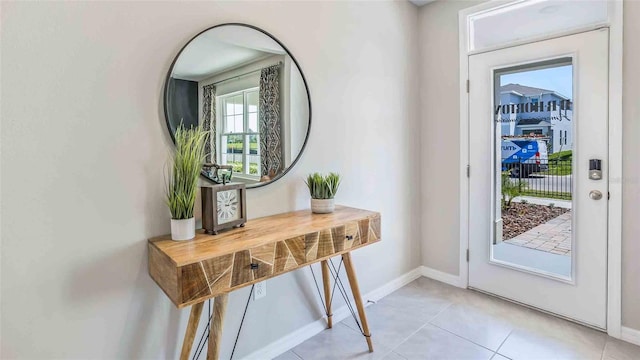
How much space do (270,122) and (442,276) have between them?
2095 mm

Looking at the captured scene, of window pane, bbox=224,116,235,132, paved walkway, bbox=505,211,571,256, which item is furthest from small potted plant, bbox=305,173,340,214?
paved walkway, bbox=505,211,571,256

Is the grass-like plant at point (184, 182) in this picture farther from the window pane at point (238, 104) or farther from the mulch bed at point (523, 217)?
the mulch bed at point (523, 217)

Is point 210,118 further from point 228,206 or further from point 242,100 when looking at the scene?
point 228,206

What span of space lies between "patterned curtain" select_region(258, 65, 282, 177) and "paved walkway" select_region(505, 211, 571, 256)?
1936 mm

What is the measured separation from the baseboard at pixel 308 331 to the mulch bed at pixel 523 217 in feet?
3.14

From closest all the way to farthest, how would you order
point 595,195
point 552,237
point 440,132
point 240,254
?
point 240,254, point 595,195, point 552,237, point 440,132

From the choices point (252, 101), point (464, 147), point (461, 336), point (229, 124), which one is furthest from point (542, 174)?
point (229, 124)

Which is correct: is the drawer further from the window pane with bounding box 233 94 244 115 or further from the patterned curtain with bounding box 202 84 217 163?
the window pane with bounding box 233 94 244 115

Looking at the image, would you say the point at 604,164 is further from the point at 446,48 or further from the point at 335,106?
the point at 335,106

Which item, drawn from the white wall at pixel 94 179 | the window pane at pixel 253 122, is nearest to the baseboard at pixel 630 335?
the white wall at pixel 94 179

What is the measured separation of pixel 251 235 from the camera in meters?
1.49

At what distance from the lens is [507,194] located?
2609 mm

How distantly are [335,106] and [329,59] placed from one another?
31 cm

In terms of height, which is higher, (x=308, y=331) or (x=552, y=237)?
(x=552, y=237)
